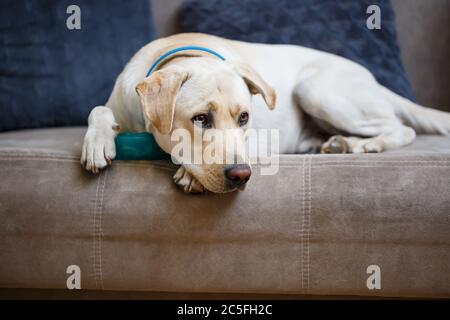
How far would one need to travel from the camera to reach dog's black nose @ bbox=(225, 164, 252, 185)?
137 centimetres

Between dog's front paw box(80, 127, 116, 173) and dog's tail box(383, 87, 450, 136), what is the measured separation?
123cm

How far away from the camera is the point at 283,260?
1.45m

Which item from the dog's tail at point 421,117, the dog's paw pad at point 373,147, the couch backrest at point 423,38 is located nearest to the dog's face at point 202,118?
the dog's paw pad at point 373,147

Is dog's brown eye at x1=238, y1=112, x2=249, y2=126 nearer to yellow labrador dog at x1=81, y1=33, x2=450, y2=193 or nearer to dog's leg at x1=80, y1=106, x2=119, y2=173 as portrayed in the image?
yellow labrador dog at x1=81, y1=33, x2=450, y2=193

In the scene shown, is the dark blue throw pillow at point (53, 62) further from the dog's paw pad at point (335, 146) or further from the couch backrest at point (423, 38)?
the dog's paw pad at point (335, 146)

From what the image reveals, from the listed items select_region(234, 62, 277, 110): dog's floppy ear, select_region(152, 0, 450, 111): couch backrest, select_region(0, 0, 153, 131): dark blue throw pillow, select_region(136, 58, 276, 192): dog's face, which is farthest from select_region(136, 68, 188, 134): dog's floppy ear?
select_region(152, 0, 450, 111): couch backrest

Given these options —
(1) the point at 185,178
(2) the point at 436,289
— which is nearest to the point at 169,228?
(1) the point at 185,178

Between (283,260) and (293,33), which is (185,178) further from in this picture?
(293,33)

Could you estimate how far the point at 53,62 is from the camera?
2.33m

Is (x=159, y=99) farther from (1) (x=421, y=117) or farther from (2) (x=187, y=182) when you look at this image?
(1) (x=421, y=117)

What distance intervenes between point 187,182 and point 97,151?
292mm

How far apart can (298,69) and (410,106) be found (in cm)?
50

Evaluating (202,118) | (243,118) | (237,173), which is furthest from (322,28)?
(237,173)

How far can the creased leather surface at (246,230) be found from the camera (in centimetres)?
142
